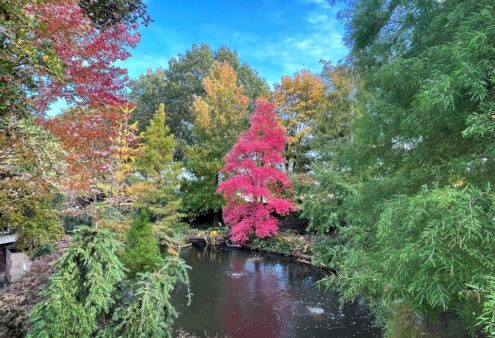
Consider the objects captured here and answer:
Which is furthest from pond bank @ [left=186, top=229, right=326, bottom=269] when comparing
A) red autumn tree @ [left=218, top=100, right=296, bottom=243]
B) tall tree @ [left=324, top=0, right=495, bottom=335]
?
tall tree @ [left=324, top=0, right=495, bottom=335]

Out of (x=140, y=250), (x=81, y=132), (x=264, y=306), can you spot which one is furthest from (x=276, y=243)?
(x=81, y=132)

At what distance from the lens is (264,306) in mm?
6691

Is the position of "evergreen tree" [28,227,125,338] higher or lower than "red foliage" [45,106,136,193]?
lower

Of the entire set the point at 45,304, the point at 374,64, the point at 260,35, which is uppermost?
the point at 260,35

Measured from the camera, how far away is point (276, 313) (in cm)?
632

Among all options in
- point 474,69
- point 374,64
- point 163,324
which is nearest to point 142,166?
point 163,324

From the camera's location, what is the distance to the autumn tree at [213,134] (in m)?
14.3

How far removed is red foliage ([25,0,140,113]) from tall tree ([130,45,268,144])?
12.5 metres

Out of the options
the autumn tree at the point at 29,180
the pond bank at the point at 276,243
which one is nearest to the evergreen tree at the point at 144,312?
the autumn tree at the point at 29,180

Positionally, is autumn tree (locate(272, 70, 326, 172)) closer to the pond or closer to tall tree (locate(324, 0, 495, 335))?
the pond

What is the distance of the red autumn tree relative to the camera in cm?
1087

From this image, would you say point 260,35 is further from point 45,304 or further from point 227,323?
point 45,304

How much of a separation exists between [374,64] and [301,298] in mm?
5559

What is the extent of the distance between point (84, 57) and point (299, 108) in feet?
32.2
